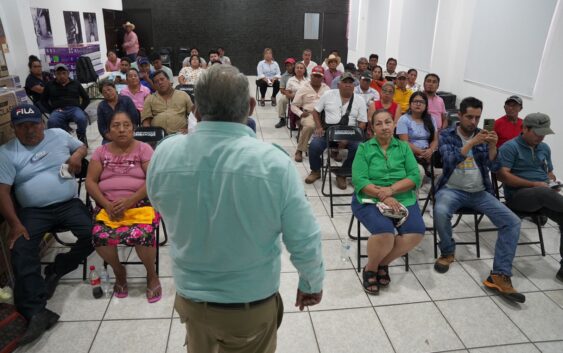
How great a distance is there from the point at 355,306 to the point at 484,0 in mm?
5242

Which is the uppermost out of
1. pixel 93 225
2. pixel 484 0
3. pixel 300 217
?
pixel 484 0

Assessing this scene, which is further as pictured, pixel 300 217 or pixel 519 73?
pixel 519 73

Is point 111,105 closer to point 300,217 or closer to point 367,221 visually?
point 367,221

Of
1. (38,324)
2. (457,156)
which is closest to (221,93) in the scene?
(38,324)

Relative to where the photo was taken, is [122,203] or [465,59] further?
[465,59]

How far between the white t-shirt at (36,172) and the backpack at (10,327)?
2.32 ft

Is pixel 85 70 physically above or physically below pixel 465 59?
below

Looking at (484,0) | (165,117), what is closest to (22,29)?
(165,117)

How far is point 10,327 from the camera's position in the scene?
217cm

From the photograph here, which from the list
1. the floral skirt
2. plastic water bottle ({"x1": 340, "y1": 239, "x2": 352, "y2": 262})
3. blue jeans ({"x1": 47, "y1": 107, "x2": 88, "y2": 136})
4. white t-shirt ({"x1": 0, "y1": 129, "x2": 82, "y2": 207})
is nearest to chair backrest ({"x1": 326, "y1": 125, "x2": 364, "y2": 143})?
plastic water bottle ({"x1": 340, "y1": 239, "x2": 352, "y2": 262})

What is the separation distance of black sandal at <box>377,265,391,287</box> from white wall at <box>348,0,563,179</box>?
2.93 metres

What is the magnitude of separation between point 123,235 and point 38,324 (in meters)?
0.68

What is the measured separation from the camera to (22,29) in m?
5.77

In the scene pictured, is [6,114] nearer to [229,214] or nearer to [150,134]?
[150,134]
